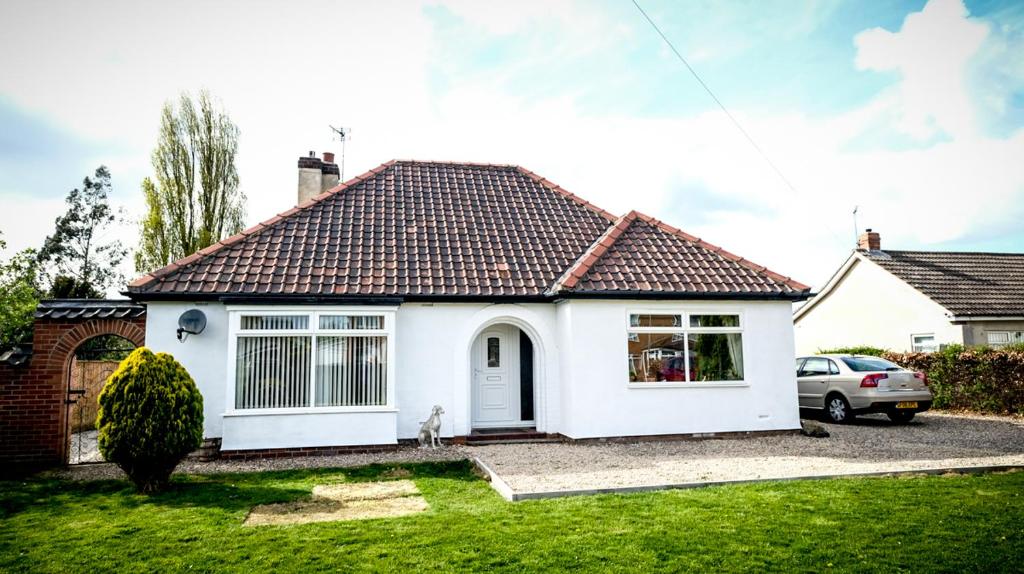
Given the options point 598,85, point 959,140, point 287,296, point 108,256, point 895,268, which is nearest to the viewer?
point 598,85

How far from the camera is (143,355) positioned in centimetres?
833

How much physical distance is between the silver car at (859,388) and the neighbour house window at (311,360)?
36.8 feet

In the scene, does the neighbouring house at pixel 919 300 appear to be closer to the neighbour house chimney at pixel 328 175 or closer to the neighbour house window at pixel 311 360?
the neighbour house window at pixel 311 360

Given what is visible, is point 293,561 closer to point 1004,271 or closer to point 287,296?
point 287,296

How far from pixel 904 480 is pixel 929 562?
341 centimetres

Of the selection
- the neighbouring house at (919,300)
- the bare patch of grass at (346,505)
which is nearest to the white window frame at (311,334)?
the bare patch of grass at (346,505)

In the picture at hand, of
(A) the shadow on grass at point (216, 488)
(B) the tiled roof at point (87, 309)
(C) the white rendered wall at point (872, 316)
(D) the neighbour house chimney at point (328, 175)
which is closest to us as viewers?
(A) the shadow on grass at point (216, 488)

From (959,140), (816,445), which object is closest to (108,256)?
(816,445)

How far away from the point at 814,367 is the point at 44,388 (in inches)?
679

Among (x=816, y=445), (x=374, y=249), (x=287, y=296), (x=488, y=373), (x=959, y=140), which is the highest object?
(x=959, y=140)

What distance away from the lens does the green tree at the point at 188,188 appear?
23672 millimetres

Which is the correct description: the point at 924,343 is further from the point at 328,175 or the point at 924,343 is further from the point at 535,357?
the point at 328,175

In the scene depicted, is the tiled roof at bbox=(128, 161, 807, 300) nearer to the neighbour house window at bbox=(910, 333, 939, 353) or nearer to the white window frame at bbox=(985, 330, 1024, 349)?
the neighbour house window at bbox=(910, 333, 939, 353)

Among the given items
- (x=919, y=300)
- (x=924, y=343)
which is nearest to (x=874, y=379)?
(x=919, y=300)
